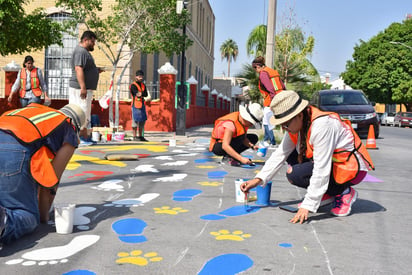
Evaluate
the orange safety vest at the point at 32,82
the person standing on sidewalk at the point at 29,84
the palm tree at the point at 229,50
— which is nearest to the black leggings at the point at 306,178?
the person standing on sidewalk at the point at 29,84

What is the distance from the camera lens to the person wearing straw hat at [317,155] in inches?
140

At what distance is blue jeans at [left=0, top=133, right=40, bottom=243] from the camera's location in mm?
2941

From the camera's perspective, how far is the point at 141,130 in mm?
11047

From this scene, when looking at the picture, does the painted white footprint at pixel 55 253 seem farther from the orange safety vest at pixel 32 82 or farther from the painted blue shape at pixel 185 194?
the orange safety vest at pixel 32 82

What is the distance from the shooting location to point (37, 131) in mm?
3057

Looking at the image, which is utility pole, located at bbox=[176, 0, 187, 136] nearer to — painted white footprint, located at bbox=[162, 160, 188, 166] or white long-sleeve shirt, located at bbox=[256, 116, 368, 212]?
painted white footprint, located at bbox=[162, 160, 188, 166]

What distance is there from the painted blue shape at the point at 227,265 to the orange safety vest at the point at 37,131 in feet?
3.88

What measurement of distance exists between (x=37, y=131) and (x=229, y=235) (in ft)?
5.04

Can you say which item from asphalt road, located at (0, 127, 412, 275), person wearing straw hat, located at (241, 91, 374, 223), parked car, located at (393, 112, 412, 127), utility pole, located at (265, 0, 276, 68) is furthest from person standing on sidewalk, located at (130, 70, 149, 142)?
parked car, located at (393, 112, 412, 127)

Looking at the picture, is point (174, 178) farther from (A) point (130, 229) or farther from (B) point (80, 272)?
(B) point (80, 272)

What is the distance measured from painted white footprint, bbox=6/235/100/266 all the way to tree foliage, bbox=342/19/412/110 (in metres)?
44.4

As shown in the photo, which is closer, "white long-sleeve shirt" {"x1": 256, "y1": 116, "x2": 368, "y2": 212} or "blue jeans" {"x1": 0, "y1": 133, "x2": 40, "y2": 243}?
"blue jeans" {"x1": 0, "y1": 133, "x2": 40, "y2": 243}

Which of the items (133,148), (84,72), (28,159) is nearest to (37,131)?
(28,159)

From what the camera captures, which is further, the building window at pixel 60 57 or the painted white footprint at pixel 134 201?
the building window at pixel 60 57
